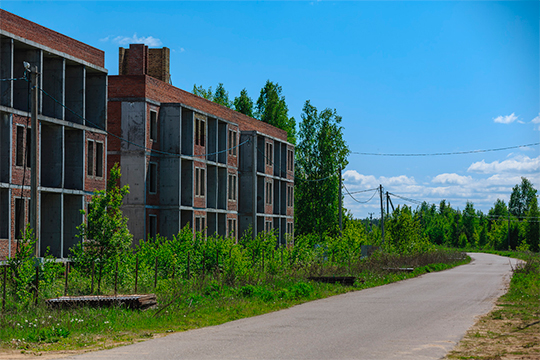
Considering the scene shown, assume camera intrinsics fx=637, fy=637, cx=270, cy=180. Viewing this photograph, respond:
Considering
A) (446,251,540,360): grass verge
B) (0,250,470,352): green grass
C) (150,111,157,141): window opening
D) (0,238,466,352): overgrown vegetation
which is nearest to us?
(446,251,540,360): grass verge

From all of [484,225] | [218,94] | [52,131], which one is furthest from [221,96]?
[484,225]

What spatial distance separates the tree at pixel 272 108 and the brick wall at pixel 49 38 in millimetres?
37980

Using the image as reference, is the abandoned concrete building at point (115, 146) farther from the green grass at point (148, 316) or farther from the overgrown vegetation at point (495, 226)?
the overgrown vegetation at point (495, 226)

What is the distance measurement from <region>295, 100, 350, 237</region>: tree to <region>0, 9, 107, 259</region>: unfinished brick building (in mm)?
38476

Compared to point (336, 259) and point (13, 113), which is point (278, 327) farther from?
point (336, 259)

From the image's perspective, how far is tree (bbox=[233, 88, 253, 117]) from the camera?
7025 cm

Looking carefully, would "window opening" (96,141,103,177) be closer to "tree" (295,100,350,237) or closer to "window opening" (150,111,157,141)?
"window opening" (150,111,157,141)

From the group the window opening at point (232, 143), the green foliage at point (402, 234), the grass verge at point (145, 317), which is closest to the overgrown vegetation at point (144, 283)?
the grass verge at point (145, 317)

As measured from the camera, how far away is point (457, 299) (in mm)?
21531

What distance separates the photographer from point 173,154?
37.2 metres

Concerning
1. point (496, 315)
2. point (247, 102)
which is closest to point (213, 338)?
point (496, 315)

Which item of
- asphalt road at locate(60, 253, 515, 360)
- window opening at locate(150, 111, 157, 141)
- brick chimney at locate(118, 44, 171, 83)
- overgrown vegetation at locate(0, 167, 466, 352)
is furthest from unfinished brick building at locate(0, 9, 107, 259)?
asphalt road at locate(60, 253, 515, 360)

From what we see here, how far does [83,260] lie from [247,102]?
5218 centimetres

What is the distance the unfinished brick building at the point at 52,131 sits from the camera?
2602cm
